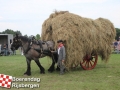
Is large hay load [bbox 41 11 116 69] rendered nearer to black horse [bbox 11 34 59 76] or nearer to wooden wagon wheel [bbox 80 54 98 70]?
wooden wagon wheel [bbox 80 54 98 70]

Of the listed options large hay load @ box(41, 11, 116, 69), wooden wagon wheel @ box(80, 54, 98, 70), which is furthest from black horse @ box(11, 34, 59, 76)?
wooden wagon wheel @ box(80, 54, 98, 70)

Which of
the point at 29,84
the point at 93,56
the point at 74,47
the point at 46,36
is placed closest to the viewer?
the point at 29,84

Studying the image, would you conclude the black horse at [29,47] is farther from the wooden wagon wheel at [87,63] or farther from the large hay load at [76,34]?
the wooden wagon wheel at [87,63]

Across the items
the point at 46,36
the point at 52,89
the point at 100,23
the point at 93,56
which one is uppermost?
the point at 100,23

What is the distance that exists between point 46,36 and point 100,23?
122 inches

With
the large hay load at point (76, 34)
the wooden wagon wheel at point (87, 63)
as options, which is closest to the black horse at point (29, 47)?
the large hay load at point (76, 34)

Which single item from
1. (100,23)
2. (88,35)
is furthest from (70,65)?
(100,23)

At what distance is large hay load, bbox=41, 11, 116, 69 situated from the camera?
9.97 metres

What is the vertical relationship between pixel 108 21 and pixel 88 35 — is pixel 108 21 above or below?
above

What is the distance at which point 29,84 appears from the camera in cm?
788

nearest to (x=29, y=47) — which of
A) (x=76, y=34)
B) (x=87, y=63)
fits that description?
(x=76, y=34)

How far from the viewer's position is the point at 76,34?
10117mm

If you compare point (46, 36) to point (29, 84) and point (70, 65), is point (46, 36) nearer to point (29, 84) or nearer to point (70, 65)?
point (70, 65)

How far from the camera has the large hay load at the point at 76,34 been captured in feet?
32.7
